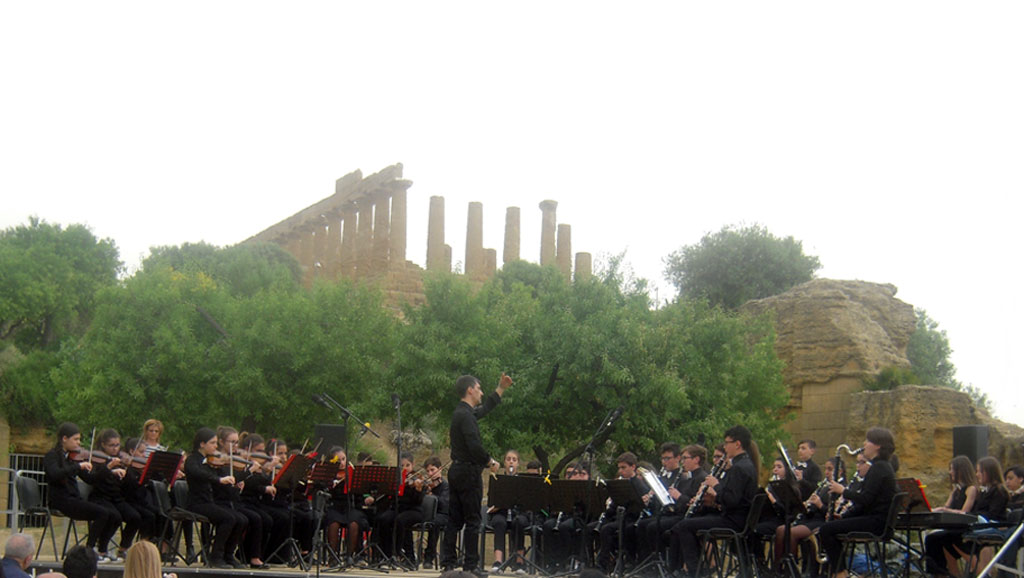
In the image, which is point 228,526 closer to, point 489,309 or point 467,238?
point 489,309

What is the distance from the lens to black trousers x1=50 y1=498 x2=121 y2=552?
12.6 meters

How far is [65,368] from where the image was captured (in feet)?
103

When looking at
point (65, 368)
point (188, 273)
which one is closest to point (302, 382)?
point (65, 368)

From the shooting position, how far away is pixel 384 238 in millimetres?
58594

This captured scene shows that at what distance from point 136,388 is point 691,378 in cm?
1409

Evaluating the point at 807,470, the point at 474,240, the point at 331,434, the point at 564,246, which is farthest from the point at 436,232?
the point at 807,470

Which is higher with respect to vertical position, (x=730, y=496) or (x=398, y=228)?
(x=398, y=228)

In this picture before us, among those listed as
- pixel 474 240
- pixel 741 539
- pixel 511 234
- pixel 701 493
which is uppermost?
pixel 511 234

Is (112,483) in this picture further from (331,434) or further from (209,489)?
(331,434)

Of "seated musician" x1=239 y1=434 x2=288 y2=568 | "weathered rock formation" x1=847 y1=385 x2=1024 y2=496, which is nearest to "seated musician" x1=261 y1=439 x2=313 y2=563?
"seated musician" x1=239 y1=434 x2=288 y2=568

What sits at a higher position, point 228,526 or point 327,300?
point 327,300

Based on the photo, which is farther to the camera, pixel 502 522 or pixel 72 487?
pixel 502 522

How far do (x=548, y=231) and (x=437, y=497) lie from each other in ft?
163

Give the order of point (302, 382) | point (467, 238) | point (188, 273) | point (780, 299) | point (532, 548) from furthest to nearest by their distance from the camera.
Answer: point (467, 238) < point (188, 273) < point (780, 299) < point (302, 382) < point (532, 548)
